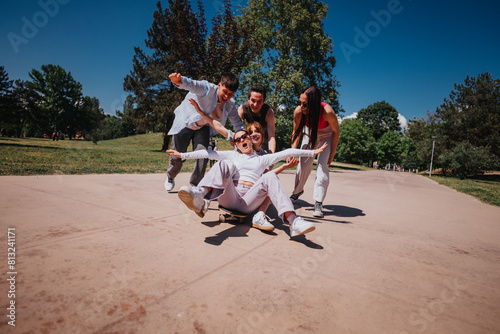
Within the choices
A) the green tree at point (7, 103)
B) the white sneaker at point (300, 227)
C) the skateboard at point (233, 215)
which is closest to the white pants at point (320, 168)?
the skateboard at point (233, 215)

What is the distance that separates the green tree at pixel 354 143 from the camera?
151 ft

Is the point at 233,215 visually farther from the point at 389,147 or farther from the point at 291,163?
Answer: the point at 389,147

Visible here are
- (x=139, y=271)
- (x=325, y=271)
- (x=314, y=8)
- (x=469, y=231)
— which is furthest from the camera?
(x=314, y=8)

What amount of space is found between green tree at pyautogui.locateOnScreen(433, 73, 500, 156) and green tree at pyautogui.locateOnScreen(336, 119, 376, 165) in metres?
18.2

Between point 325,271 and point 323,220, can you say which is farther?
point 323,220

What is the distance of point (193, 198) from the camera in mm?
2150

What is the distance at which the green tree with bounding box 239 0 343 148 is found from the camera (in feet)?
Result: 59.0

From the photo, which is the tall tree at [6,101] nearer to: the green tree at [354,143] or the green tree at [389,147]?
the green tree at [354,143]

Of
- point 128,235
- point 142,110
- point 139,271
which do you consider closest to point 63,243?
point 128,235

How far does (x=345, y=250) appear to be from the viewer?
219 cm

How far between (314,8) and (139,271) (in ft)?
77.3

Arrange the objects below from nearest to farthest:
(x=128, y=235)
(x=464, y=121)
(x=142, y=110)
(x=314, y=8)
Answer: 1. (x=128, y=235)
2. (x=314, y=8)
3. (x=464, y=121)
4. (x=142, y=110)

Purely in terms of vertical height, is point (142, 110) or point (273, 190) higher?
point (142, 110)

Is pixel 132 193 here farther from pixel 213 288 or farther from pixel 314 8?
pixel 314 8
